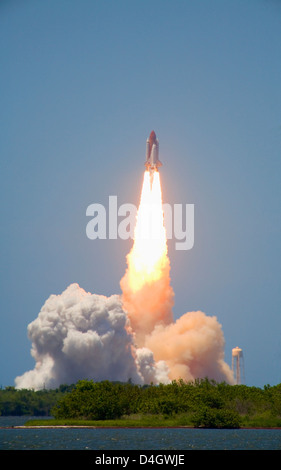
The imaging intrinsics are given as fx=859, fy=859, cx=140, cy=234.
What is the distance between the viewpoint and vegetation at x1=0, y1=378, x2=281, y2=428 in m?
74.8

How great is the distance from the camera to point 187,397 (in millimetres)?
78625

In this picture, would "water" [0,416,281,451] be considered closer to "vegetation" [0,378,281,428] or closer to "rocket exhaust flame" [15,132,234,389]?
"vegetation" [0,378,281,428]

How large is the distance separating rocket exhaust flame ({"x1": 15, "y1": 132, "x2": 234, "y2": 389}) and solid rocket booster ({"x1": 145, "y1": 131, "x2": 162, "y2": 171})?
118 millimetres

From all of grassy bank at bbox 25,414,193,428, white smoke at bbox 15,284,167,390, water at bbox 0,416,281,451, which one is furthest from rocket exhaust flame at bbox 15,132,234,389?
water at bbox 0,416,281,451

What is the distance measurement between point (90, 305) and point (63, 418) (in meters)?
23.2

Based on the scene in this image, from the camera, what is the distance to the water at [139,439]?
190 feet

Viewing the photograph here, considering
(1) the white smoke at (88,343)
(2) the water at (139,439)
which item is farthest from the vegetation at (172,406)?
(1) the white smoke at (88,343)

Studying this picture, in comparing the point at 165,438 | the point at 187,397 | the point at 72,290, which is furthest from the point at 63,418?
the point at 72,290

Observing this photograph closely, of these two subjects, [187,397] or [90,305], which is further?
[90,305]

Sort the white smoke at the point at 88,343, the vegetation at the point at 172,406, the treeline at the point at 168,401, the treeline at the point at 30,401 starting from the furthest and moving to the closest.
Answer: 1. the treeline at the point at 30,401
2. the white smoke at the point at 88,343
3. the treeline at the point at 168,401
4. the vegetation at the point at 172,406

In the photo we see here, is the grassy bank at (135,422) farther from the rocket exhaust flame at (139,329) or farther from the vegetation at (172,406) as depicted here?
the rocket exhaust flame at (139,329)

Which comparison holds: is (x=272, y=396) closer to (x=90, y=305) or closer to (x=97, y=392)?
(x=97, y=392)
